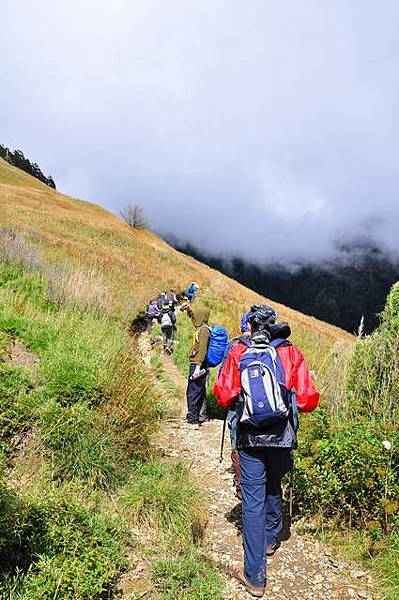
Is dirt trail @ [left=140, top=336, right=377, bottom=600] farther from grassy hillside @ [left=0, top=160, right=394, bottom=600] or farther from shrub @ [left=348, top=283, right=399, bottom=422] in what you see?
shrub @ [left=348, top=283, right=399, bottom=422]

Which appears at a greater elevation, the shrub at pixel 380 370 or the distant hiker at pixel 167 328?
the shrub at pixel 380 370

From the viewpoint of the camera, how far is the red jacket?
3732 mm

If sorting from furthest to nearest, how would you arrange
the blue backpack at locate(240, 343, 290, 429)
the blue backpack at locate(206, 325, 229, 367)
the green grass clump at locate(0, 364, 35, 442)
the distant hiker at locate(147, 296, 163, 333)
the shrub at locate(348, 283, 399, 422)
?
the distant hiker at locate(147, 296, 163, 333) → the blue backpack at locate(206, 325, 229, 367) → the shrub at locate(348, 283, 399, 422) → the green grass clump at locate(0, 364, 35, 442) → the blue backpack at locate(240, 343, 290, 429)

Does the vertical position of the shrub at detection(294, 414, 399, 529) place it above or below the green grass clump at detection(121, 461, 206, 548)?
above

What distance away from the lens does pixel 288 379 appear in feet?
12.1

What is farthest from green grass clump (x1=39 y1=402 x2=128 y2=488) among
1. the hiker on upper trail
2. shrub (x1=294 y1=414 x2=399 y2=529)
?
the hiker on upper trail

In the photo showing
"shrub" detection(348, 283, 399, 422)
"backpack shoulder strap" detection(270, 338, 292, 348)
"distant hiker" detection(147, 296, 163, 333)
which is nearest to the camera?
"backpack shoulder strap" detection(270, 338, 292, 348)

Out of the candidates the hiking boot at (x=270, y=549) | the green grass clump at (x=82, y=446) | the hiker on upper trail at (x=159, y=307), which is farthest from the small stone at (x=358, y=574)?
the hiker on upper trail at (x=159, y=307)

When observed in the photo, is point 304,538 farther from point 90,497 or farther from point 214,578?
point 90,497

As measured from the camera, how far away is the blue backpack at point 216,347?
7840mm

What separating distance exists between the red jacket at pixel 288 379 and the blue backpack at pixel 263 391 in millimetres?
135

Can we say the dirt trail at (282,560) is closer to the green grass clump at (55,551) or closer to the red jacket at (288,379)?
the green grass clump at (55,551)

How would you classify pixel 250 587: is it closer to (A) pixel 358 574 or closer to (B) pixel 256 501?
(B) pixel 256 501

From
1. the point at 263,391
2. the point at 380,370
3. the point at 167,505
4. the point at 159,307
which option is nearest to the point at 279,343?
the point at 263,391
